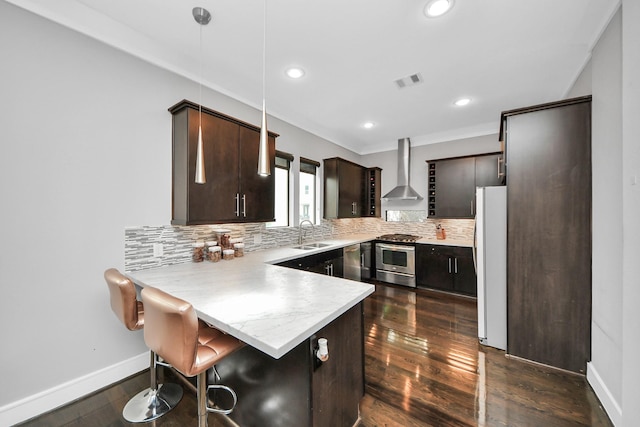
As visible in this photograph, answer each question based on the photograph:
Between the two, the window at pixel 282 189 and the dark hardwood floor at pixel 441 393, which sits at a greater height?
the window at pixel 282 189

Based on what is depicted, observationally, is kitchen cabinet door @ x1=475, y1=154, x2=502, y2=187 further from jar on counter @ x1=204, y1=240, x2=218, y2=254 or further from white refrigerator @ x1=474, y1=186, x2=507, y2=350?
jar on counter @ x1=204, y1=240, x2=218, y2=254

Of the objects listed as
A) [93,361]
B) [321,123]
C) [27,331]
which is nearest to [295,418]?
[93,361]

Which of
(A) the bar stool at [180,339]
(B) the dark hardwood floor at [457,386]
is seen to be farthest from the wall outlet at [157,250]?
(B) the dark hardwood floor at [457,386]

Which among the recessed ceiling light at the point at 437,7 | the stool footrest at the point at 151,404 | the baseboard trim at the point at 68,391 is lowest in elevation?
the stool footrest at the point at 151,404

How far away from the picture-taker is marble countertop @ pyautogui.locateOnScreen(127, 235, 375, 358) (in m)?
0.98

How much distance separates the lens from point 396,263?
14.3ft

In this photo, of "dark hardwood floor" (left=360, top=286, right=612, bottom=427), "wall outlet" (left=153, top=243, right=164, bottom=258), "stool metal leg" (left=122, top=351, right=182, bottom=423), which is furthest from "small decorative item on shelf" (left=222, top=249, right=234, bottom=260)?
"dark hardwood floor" (left=360, top=286, right=612, bottom=427)

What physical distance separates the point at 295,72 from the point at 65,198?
2.26 m

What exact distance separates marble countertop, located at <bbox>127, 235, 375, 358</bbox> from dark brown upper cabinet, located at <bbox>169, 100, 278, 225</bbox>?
522 mm

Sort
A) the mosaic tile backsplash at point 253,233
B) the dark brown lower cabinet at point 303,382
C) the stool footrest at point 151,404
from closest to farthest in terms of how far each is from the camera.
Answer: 1. the dark brown lower cabinet at point 303,382
2. the stool footrest at point 151,404
3. the mosaic tile backsplash at point 253,233

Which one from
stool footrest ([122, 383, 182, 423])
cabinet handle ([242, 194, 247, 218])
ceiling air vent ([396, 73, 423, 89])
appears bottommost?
stool footrest ([122, 383, 182, 423])

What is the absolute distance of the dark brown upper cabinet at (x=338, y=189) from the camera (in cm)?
420

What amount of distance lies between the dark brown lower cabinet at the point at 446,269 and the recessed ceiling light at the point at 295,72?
3.29 m

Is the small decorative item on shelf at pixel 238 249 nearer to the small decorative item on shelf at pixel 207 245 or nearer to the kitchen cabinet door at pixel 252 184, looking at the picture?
the small decorative item on shelf at pixel 207 245
